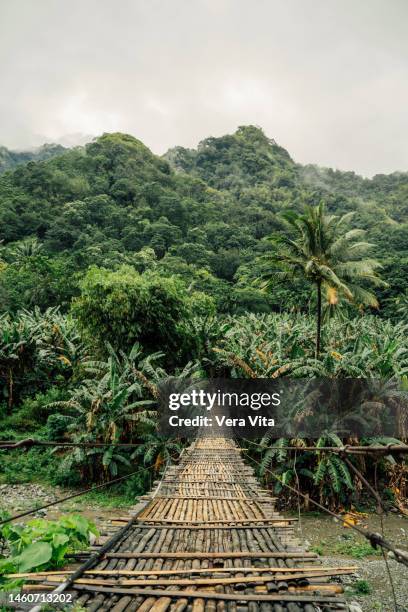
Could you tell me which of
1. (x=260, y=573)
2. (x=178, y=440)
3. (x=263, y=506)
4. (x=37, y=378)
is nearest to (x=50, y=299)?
(x=37, y=378)

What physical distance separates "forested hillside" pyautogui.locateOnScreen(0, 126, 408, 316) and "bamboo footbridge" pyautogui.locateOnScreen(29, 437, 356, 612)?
1721 centimetres

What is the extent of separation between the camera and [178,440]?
9680 mm

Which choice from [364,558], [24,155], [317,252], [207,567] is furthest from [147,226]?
[24,155]

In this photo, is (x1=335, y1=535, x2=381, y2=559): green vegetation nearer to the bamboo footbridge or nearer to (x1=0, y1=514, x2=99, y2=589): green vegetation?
the bamboo footbridge

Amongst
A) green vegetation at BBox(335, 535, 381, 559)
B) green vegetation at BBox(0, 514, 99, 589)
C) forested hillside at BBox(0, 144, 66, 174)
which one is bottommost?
green vegetation at BBox(335, 535, 381, 559)

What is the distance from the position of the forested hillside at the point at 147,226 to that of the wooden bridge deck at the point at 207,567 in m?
17.1

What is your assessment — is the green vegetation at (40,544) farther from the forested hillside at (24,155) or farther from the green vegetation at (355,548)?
the forested hillside at (24,155)

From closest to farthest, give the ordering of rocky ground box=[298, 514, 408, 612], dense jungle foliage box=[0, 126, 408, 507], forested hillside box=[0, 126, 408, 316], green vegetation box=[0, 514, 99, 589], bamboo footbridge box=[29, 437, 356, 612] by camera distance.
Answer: bamboo footbridge box=[29, 437, 356, 612]
green vegetation box=[0, 514, 99, 589]
rocky ground box=[298, 514, 408, 612]
dense jungle foliage box=[0, 126, 408, 507]
forested hillside box=[0, 126, 408, 316]

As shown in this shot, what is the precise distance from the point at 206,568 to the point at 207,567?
109 mm

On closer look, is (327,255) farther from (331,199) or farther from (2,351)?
(331,199)

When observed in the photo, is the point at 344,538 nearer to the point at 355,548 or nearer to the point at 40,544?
the point at 355,548

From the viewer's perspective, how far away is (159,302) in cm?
1180

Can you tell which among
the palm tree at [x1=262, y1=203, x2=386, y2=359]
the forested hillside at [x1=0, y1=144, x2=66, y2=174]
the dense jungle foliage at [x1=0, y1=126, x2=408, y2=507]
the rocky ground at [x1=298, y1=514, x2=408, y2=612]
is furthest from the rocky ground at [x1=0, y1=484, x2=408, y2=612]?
the forested hillside at [x1=0, y1=144, x2=66, y2=174]

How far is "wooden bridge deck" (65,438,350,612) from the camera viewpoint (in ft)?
7.36
